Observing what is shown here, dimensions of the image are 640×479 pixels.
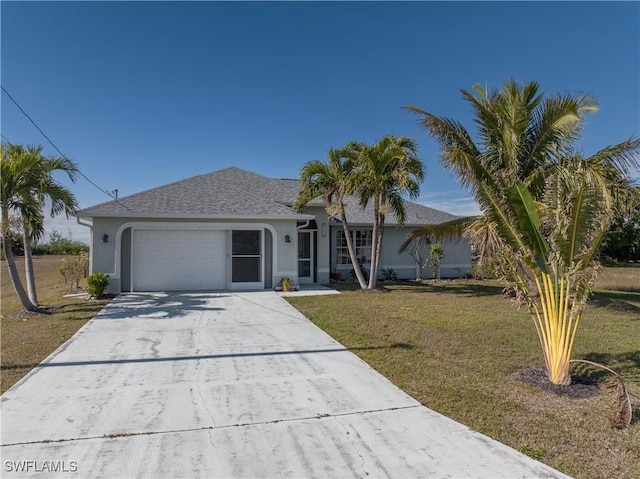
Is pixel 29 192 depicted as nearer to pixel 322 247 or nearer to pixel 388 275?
pixel 322 247

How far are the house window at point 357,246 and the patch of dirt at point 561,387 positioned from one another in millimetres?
12179

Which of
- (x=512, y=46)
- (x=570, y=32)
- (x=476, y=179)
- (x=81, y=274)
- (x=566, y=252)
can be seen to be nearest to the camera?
(x=566, y=252)

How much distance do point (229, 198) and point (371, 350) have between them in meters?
10.1

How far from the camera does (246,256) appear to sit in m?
13.9

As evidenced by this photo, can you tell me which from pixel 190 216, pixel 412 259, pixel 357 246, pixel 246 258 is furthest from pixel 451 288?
pixel 190 216

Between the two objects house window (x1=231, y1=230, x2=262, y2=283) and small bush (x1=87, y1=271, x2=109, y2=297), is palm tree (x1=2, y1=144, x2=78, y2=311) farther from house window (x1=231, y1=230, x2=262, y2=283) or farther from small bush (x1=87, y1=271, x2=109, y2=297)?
house window (x1=231, y1=230, x2=262, y2=283)

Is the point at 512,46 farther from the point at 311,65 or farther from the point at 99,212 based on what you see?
the point at 99,212

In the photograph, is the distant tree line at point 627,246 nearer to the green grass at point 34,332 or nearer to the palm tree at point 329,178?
the palm tree at point 329,178

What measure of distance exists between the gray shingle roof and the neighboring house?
0.03 metres

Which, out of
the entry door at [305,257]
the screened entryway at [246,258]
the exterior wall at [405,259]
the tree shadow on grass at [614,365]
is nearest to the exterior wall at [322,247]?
the entry door at [305,257]

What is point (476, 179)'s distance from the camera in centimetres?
632

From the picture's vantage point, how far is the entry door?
15852 mm

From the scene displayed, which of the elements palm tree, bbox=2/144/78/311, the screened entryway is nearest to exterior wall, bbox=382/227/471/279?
the screened entryway

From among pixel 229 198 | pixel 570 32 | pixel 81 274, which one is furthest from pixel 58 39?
pixel 570 32
